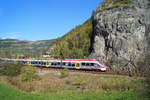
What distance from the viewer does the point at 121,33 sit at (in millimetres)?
51969

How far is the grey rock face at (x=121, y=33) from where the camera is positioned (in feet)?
161

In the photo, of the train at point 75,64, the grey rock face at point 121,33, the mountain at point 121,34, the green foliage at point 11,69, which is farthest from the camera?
the grey rock face at point 121,33

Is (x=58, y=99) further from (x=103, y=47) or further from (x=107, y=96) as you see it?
(x=103, y=47)

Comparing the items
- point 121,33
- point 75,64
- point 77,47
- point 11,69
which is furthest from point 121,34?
point 77,47

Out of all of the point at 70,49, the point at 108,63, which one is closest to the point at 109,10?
the point at 108,63

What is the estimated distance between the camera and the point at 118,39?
171ft

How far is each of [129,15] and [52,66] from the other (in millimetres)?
21055

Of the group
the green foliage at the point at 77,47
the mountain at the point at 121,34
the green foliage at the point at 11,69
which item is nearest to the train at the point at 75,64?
the mountain at the point at 121,34

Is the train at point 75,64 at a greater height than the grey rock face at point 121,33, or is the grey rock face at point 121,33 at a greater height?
the grey rock face at point 121,33

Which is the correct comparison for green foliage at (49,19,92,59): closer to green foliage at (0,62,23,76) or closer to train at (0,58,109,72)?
train at (0,58,109,72)

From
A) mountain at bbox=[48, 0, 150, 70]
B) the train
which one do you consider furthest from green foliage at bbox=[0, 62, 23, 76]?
mountain at bbox=[48, 0, 150, 70]

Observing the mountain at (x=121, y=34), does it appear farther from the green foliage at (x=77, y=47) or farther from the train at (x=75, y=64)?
the green foliage at (x=77, y=47)

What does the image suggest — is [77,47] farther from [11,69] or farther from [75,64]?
[11,69]

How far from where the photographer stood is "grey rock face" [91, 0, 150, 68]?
161ft
